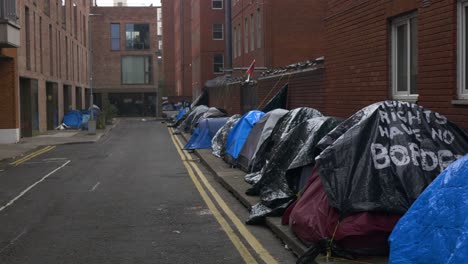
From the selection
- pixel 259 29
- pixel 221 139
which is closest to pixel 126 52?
pixel 259 29

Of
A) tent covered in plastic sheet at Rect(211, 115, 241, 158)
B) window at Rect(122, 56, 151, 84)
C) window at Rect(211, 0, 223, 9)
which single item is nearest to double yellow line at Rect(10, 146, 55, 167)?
tent covered in plastic sheet at Rect(211, 115, 241, 158)

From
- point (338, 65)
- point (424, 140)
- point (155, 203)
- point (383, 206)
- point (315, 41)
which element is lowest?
point (155, 203)

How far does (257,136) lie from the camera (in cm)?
1491

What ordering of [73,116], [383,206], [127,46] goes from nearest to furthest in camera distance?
[383,206] → [73,116] → [127,46]

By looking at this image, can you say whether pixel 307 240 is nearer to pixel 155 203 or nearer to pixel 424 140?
pixel 424 140

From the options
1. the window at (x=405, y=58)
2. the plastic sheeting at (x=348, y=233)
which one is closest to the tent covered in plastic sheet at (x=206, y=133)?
the window at (x=405, y=58)

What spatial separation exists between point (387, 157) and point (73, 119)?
45.1 metres

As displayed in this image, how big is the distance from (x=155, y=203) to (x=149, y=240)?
3.42 metres

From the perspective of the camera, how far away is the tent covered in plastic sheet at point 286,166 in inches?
363

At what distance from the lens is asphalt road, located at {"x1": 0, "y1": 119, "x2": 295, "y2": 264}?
765 centimetres

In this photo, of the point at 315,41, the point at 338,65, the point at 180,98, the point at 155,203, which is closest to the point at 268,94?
the point at 338,65

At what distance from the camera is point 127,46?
80.9m

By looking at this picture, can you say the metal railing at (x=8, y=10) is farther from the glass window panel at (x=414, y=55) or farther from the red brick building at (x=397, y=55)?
the glass window panel at (x=414, y=55)

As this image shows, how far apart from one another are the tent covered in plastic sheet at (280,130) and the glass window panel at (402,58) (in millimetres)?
2199
